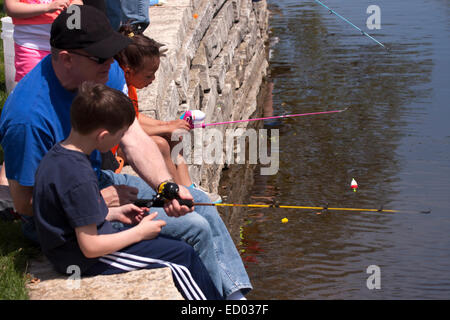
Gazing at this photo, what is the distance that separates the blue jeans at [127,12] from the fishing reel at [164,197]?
9.25 feet

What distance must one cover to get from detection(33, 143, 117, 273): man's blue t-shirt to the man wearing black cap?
0.19m

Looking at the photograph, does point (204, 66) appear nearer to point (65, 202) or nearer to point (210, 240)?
point (210, 240)

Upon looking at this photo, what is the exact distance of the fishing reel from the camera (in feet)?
10.6

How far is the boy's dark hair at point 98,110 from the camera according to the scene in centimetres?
290

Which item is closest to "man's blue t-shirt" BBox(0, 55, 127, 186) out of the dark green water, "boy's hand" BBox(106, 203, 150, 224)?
"boy's hand" BBox(106, 203, 150, 224)

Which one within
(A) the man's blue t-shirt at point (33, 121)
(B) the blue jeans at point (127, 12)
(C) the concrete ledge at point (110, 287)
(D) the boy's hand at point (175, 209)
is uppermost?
(B) the blue jeans at point (127, 12)

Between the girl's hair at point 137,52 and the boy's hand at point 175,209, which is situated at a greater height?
the girl's hair at point 137,52

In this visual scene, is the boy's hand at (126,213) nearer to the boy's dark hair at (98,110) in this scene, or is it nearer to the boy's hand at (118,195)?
the boy's hand at (118,195)

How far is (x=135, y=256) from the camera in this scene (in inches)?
121

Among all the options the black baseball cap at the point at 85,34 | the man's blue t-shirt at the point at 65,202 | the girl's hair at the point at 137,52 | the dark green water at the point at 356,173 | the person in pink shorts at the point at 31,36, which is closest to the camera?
the man's blue t-shirt at the point at 65,202

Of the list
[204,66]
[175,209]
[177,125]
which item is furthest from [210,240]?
[204,66]

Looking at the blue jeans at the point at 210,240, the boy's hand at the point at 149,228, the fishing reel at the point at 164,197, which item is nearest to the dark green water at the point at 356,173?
the blue jeans at the point at 210,240

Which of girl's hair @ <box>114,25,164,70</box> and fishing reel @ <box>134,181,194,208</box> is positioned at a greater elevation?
girl's hair @ <box>114,25,164,70</box>

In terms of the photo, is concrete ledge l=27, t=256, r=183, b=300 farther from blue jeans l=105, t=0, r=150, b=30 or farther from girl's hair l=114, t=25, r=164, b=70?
blue jeans l=105, t=0, r=150, b=30
